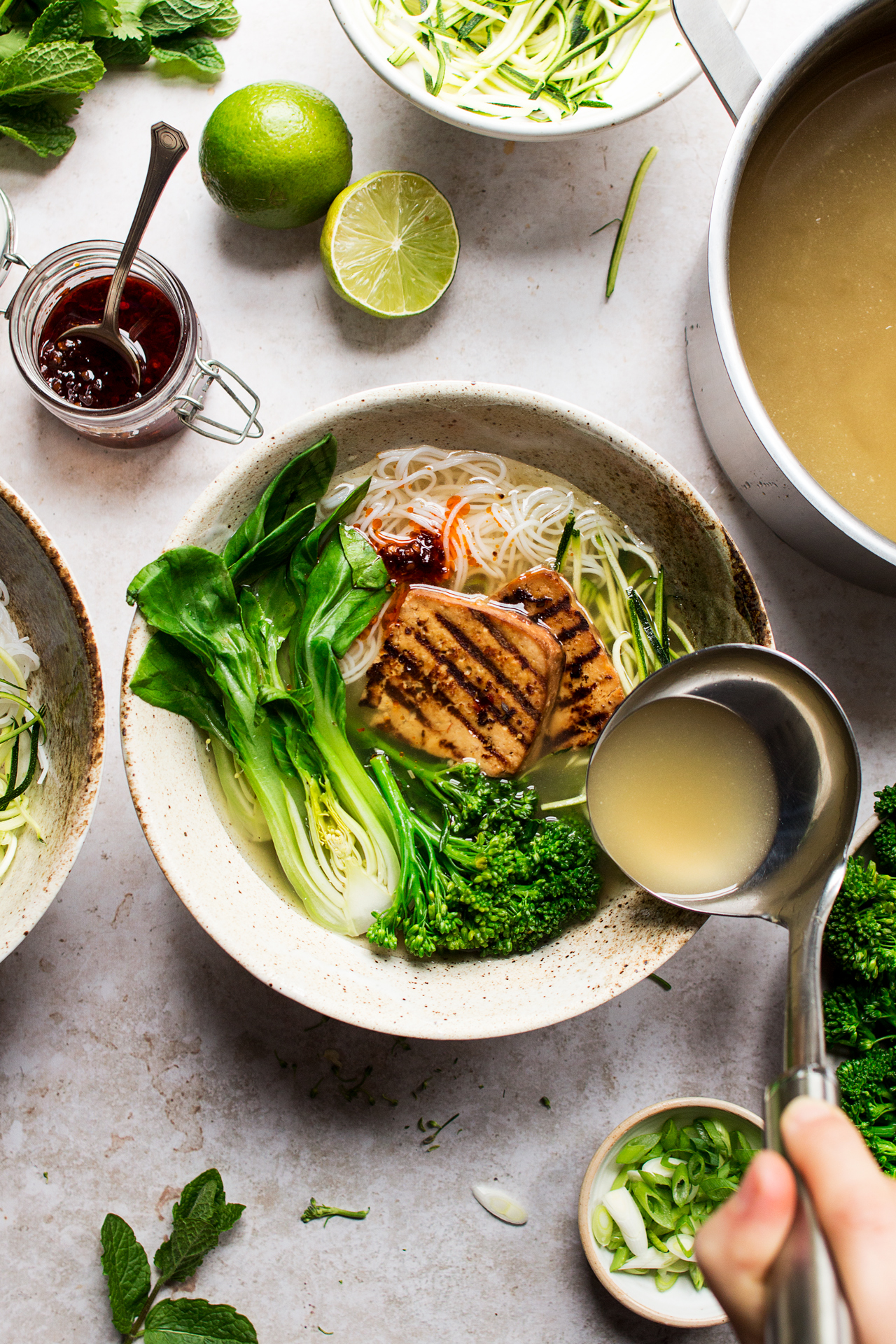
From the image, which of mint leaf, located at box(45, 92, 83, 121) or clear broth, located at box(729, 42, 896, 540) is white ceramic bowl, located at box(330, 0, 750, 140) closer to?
clear broth, located at box(729, 42, 896, 540)

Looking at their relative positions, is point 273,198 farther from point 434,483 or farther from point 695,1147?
point 695,1147

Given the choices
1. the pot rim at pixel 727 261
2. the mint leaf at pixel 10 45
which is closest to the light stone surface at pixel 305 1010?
the mint leaf at pixel 10 45

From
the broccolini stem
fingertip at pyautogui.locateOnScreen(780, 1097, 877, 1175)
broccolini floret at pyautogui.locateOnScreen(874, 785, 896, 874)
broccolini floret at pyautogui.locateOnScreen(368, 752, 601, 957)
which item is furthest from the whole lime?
the broccolini stem

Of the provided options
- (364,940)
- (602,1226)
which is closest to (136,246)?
(364,940)

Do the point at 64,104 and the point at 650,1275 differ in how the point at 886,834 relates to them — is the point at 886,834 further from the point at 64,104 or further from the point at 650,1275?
the point at 64,104

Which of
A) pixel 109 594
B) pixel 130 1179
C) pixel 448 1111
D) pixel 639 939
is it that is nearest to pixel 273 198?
pixel 109 594
